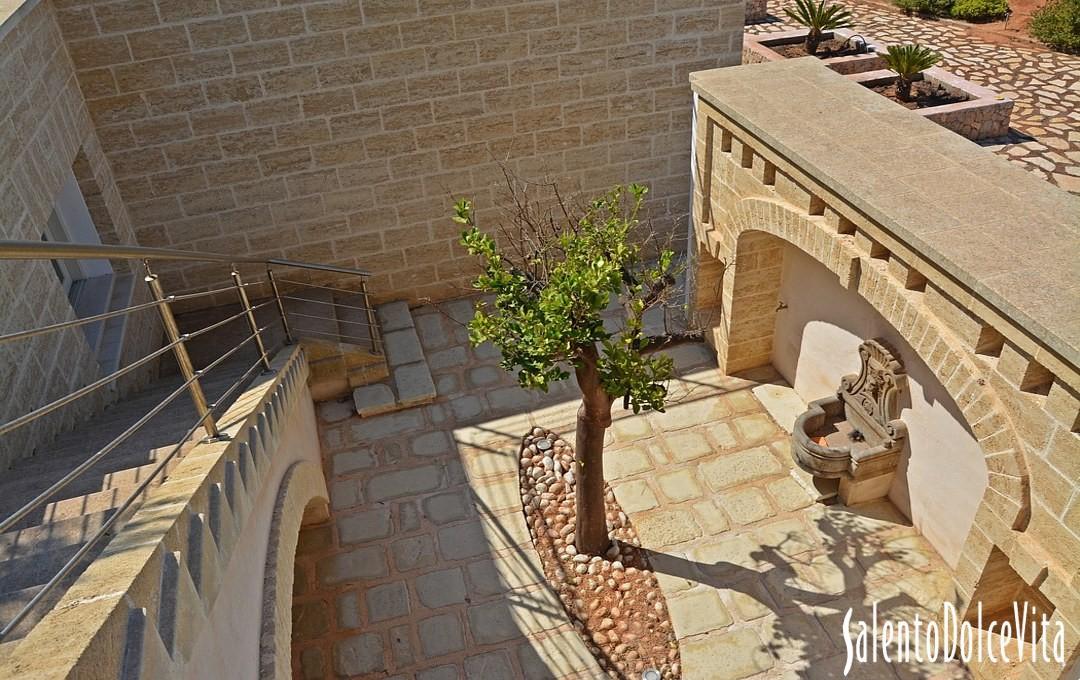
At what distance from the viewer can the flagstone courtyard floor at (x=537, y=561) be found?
5.25 meters

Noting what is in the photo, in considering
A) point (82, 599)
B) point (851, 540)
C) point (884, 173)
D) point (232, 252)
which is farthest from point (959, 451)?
point (232, 252)

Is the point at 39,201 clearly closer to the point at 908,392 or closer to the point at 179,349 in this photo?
the point at 179,349

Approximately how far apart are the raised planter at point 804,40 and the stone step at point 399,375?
628 cm

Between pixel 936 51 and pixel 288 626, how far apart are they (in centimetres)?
1313

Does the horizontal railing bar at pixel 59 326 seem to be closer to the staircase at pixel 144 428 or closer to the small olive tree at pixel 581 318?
the staircase at pixel 144 428

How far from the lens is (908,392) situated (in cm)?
566

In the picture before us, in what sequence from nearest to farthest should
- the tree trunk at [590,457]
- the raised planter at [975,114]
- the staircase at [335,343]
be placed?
the tree trunk at [590,457]
the staircase at [335,343]
the raised planter at [975,114]

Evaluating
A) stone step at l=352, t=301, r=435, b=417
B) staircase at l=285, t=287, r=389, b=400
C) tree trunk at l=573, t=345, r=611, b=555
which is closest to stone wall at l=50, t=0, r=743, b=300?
stone step at l=352, t=301, r=435, b=417

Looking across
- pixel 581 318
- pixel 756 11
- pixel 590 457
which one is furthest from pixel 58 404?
pixel 756 11

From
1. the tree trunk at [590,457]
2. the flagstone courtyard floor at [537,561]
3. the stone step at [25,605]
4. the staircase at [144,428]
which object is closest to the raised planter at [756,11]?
the flagstone courtyard floor at [537,561]

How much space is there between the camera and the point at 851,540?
5.90 metres

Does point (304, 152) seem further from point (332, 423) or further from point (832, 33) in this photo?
point (832, 33)

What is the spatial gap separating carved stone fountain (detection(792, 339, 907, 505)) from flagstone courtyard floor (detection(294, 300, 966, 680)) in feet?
1.14

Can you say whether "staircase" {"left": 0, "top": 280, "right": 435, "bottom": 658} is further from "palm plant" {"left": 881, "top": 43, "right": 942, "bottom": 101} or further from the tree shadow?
"palm plant" {"left": 881, "top": 43, "right": 942, "bottom": 101}
